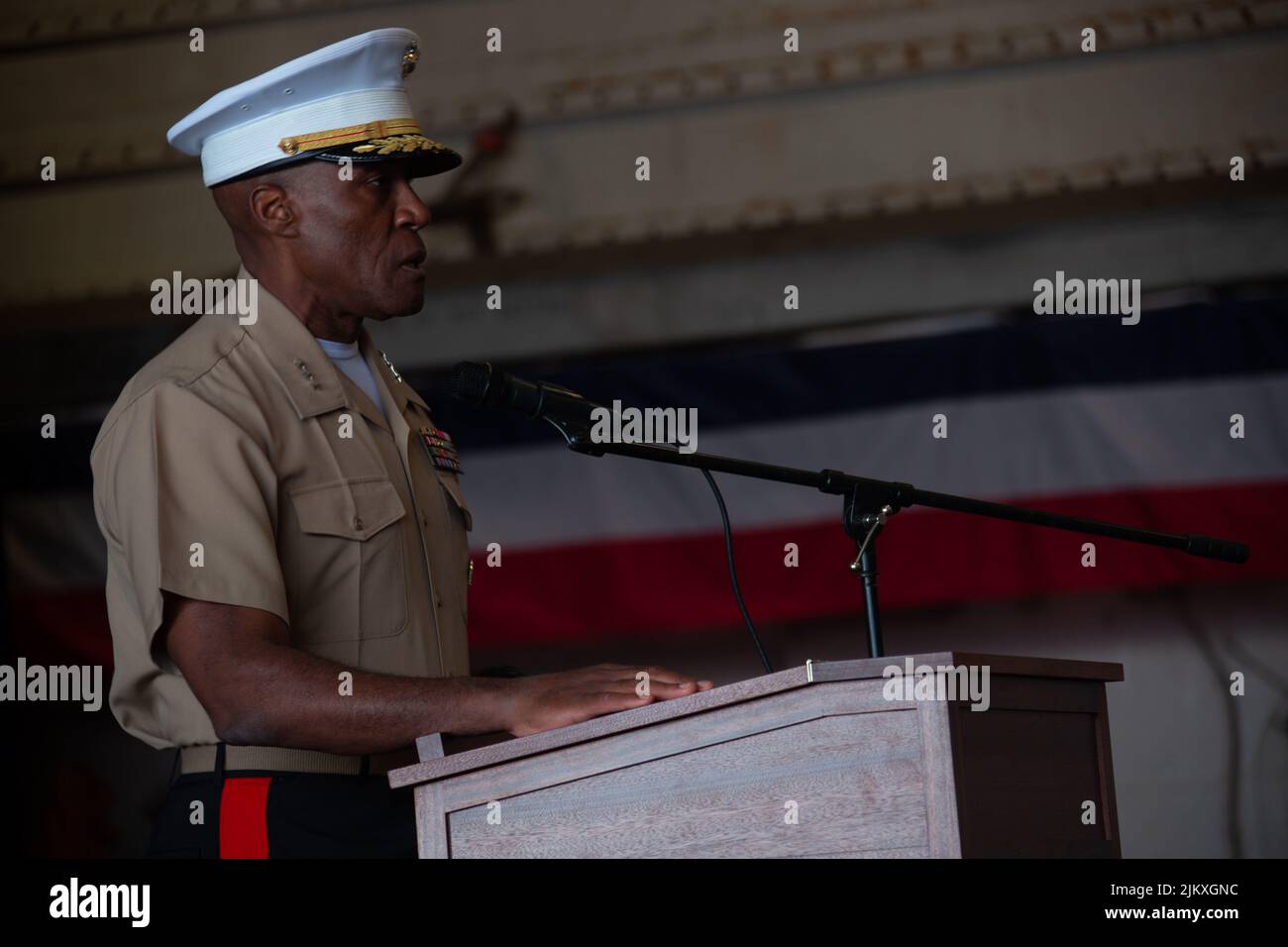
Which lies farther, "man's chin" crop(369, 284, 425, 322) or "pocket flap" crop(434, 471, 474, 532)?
"pocket flap" crop(434, 471, 474, 532)

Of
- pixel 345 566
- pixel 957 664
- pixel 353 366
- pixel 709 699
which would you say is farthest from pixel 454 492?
pixel 957 664

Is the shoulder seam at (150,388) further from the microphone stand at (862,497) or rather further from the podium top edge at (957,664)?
the podium top edge at (957,664)

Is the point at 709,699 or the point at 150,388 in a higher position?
the point at 150,388

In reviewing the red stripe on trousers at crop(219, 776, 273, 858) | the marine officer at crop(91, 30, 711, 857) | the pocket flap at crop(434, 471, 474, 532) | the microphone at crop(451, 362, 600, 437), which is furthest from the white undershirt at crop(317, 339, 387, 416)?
the red stripe on trousers at crop(219, 776, 273, 858)

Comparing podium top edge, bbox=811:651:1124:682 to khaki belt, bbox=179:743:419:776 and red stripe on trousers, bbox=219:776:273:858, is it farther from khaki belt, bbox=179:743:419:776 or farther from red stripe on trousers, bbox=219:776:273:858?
red stripe on trousers, bbox=219:776:273:858

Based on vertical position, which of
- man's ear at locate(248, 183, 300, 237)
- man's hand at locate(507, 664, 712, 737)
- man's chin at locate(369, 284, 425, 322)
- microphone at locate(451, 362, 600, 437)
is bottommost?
man's hand at locate(507, 664, 712, 737)

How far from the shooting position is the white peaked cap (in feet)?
7.84

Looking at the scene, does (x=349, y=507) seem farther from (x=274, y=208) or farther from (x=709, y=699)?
(x=709, y=699)

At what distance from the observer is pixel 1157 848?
4250 millimetres

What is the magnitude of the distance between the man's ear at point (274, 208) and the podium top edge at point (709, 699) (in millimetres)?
965

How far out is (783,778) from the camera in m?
1.70

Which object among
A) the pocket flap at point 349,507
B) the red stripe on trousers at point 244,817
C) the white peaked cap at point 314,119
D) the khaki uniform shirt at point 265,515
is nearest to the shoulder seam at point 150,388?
the khaki uniform shirt at point 265,515

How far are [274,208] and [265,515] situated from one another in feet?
1.85

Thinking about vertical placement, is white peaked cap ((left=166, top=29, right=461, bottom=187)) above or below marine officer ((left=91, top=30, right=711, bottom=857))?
above
